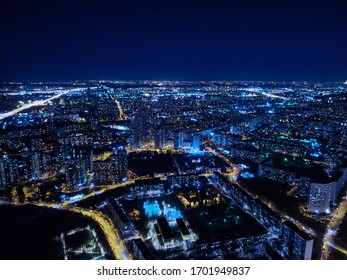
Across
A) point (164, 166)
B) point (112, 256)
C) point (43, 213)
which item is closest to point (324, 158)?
point (164, 166)

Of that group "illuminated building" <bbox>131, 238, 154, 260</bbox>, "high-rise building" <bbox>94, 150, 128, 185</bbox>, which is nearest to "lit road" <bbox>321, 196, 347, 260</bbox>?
"illuminated building" <bbox>131, 238, 154, 260</bbox>

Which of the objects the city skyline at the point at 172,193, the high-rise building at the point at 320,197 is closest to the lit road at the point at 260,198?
the city skyline at the point at 172,193

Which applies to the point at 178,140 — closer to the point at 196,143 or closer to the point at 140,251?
the point at 196,143

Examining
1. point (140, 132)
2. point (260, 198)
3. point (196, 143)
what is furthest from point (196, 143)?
point (260, 198)

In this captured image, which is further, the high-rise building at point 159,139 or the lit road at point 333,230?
the high-rise building at point 159,139

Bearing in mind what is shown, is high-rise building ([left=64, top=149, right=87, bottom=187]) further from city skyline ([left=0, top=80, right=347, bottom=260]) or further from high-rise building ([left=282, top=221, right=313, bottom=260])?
high-rise building ([left=282, top=221, right=313, bottom=260])

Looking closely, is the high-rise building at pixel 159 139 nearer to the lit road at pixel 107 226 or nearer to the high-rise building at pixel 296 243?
the lit road at pixel 107 226
